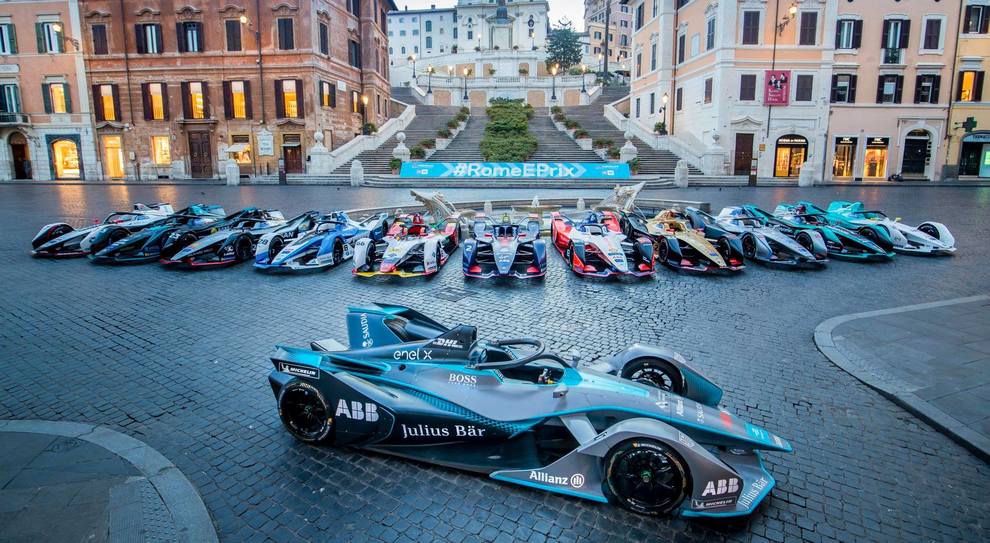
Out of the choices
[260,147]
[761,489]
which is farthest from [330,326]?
[260,147]

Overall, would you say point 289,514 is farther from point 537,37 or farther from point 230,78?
point 537,37

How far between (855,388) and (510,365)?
13.8 ft

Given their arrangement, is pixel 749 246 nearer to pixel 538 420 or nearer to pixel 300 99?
pixel 538 420

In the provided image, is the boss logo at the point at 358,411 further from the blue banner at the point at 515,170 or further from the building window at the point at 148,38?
the building window at the point at 148,38

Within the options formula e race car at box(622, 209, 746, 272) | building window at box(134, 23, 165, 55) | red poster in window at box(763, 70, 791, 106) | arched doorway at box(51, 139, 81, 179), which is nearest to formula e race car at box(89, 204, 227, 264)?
formula e race car at box(622, 209, 746, 272)

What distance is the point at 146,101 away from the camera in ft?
135

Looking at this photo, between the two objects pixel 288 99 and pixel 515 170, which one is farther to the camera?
pixel 288 99

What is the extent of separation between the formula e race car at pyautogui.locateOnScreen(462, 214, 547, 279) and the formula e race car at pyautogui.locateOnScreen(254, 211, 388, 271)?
3244mm

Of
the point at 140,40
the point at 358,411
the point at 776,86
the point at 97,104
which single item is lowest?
the point at 358,411

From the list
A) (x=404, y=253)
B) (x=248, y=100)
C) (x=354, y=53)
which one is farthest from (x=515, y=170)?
(x=354, y=53)

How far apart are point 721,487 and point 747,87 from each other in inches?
1554

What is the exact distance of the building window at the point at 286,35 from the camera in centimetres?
3997

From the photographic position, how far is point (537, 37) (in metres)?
90.1

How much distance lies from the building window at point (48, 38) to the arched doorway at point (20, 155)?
707cm
